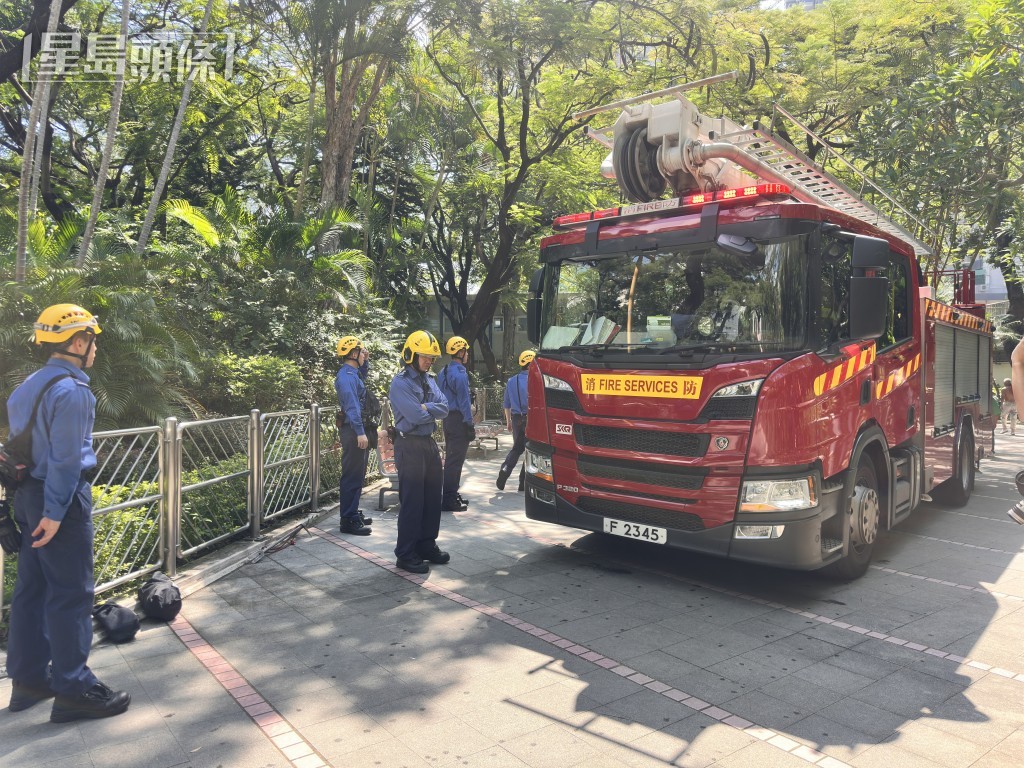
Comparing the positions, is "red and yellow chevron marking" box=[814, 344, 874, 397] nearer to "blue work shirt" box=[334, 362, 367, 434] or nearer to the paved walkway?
the paved walkway

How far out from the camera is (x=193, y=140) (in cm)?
1812

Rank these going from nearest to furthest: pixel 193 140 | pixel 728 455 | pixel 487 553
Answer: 1. pixel 728 455
2. pixel 487 553
3. pixel 193 140

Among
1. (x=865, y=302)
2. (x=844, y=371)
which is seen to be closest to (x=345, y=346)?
(x=844, y=371)

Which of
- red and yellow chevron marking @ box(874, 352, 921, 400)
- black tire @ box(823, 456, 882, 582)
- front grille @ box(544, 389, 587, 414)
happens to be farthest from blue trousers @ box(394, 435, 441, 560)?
red and yellow chevron marking @ box(874, 352, 921, 400)

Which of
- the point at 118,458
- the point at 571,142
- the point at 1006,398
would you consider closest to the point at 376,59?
the point at 571,142

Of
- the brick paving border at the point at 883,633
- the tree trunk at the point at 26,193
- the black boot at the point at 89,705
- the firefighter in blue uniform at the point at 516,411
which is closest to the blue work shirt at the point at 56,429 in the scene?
the black boot at the point at 89,705

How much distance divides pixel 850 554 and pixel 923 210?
992 cm

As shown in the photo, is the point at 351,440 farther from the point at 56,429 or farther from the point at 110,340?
the point at 56,429

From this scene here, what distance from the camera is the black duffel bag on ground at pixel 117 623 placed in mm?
4570

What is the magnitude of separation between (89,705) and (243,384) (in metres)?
6.32

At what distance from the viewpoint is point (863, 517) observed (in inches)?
236

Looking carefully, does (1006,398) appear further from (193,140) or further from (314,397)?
(193,140)

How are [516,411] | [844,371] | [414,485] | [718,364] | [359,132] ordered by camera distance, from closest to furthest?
[718,364]
[844,371]
[414,485]
[516,411]
[359,132]

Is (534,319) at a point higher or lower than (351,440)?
higher
